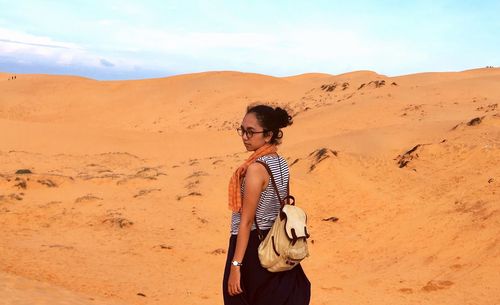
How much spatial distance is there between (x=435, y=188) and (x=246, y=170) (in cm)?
932

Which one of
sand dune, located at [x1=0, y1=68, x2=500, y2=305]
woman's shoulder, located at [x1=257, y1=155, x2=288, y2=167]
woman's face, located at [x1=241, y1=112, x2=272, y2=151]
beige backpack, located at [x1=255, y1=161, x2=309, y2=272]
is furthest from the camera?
sand dune, located at [x1=0, y1=68, x2=500, y2=305]

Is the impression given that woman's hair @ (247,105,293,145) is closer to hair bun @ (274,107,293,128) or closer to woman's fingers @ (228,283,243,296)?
hair bun @ (274,107,293,128)

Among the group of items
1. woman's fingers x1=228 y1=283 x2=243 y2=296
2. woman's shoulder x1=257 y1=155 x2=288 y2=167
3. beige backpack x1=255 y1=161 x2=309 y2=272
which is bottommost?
woman's fingers x1=228 y1=283 x2=243 y2=296

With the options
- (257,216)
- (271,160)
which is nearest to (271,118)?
(271,160)

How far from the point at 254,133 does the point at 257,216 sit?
441mm

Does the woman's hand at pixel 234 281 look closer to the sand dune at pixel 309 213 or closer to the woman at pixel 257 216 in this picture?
the woman at pixel 257 216

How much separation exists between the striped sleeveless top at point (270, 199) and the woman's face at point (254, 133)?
12 centimetres

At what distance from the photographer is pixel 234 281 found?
300 cm

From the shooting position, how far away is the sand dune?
7.76 m

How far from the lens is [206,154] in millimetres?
21781

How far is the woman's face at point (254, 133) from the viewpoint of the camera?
10.2 ft

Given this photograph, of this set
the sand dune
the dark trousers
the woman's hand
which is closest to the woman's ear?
the dark trousers

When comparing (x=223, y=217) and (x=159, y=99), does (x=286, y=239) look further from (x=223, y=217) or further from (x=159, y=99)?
(x=159, y=99)

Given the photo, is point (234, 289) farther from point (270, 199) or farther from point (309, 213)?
point (309, 213)
